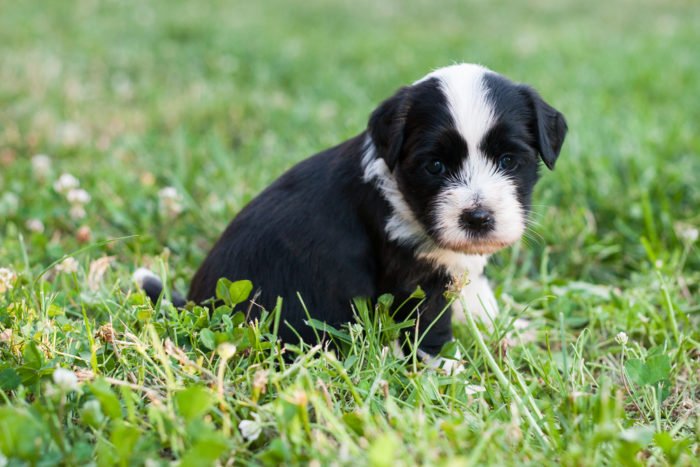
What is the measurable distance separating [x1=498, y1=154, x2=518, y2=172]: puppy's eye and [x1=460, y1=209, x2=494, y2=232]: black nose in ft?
0.75

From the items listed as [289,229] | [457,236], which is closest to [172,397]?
[289,229]

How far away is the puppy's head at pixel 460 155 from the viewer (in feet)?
9.21

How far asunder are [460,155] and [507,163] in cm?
23

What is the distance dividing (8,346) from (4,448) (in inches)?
26.8

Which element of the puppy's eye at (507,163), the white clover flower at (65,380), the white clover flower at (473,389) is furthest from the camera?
the puppy's eye at (507,163)

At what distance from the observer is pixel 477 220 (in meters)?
2.79

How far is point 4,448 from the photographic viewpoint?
200 centimetres

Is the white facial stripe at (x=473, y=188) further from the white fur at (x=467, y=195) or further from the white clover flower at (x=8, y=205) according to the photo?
the white clover flower at (x=8, y=205)

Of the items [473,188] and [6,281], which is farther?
[6,281]

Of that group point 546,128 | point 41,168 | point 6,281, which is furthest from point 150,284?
point 41,168

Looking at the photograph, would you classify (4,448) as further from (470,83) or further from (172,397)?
(470,83)

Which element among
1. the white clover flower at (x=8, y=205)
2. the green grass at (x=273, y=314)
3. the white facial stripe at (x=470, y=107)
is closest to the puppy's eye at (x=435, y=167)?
the white facial stripe at (x=470, y=107)

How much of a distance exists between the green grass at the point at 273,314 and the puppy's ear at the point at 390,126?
2.14 feet

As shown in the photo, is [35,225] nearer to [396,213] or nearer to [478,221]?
[396,213]
